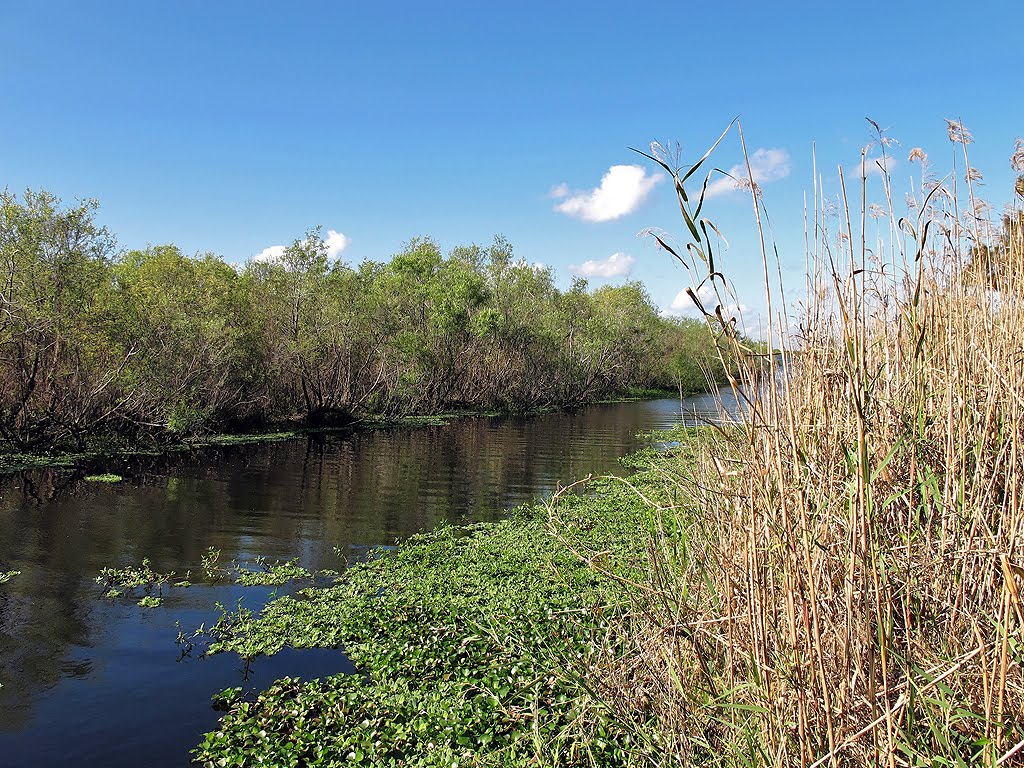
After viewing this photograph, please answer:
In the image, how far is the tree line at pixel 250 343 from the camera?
18.7 metres

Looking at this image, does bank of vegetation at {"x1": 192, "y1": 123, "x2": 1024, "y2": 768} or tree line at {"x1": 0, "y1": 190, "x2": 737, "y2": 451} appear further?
tree line at {"x1": 0, "y1": 190, "x2": 737, "y2": 451}

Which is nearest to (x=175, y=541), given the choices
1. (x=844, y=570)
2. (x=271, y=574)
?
(x=271, y=574)

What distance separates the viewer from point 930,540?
3020 mm

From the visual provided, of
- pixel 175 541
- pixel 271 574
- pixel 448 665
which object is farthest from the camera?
pixel 175 541

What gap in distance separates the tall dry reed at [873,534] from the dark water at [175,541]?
2.91 ft

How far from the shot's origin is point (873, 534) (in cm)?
279

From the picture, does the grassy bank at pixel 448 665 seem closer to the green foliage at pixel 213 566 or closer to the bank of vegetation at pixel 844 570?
the bank of vegetation at pixel 844 570

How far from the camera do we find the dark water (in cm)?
595

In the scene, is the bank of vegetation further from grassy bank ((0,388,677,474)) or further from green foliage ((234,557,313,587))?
grassy bank ((0,388,677,474))

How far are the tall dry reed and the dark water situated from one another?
2.91 feet

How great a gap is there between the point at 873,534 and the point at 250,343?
1011 inches

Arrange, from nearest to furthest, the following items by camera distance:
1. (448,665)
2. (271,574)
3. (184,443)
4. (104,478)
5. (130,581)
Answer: (448,665) → (130,581) → (271,574) → (104,478) → (184,443)

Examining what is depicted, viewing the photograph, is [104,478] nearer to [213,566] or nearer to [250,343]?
[213,566]

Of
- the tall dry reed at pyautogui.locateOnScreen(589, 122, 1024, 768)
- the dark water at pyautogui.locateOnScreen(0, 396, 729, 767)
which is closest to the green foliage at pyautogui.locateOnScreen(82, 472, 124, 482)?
the dark water at pyautogui.locateOnScreen(0, 396, 729, 767)
